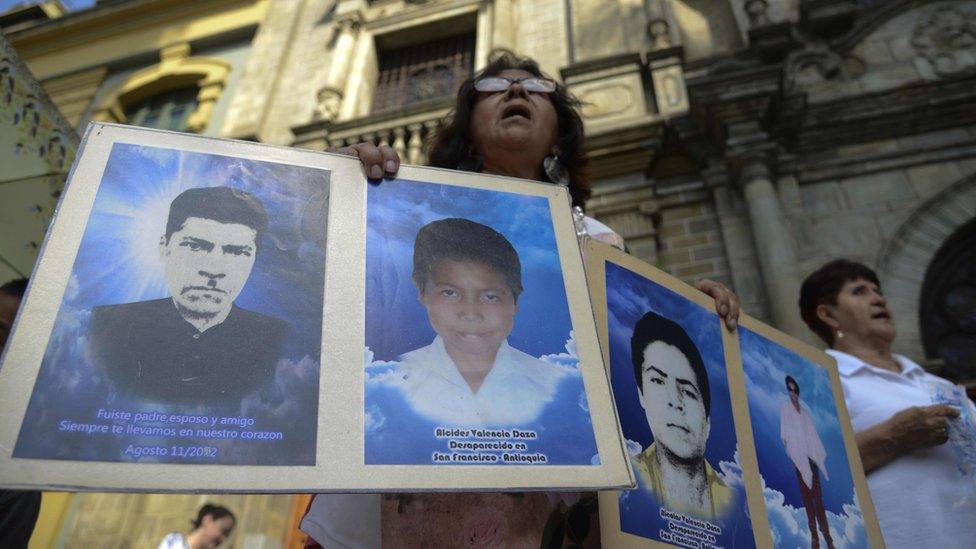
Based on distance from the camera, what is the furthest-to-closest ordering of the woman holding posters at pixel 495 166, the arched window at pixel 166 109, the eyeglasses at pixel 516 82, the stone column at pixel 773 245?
the arched window at pixel 166 109, the stone column at pixel 773 245, the eyeglasses at pixel 516 82, the woman holding posters at pixel 495 166

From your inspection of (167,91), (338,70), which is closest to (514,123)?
(338,70)

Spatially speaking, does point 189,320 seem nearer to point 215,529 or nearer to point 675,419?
point 675,419

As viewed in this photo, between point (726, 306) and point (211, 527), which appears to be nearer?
point (726, 306)

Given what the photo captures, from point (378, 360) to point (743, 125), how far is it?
5.06m

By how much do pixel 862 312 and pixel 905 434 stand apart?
0.75m

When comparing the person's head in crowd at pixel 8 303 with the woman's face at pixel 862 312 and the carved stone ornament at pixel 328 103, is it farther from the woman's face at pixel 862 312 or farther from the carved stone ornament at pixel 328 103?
the carved stone ornament at pixel 328 103

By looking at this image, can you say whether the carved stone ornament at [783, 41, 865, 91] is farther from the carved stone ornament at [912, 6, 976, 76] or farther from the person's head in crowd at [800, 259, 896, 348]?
the person's head in crowd at [800, 259, 896, 348]

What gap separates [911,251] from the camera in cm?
481

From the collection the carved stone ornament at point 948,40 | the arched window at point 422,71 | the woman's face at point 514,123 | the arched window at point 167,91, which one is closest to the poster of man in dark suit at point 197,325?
the woman's face at point 514,123

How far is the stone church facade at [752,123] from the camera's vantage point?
4.88m

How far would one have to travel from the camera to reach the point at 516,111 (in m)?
2.11

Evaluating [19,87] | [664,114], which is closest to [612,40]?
[664,114]

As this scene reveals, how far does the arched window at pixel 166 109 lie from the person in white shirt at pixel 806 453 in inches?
387

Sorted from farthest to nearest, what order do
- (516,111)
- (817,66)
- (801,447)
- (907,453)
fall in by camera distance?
(817,66), (907,453), (516,111), (801,447)
